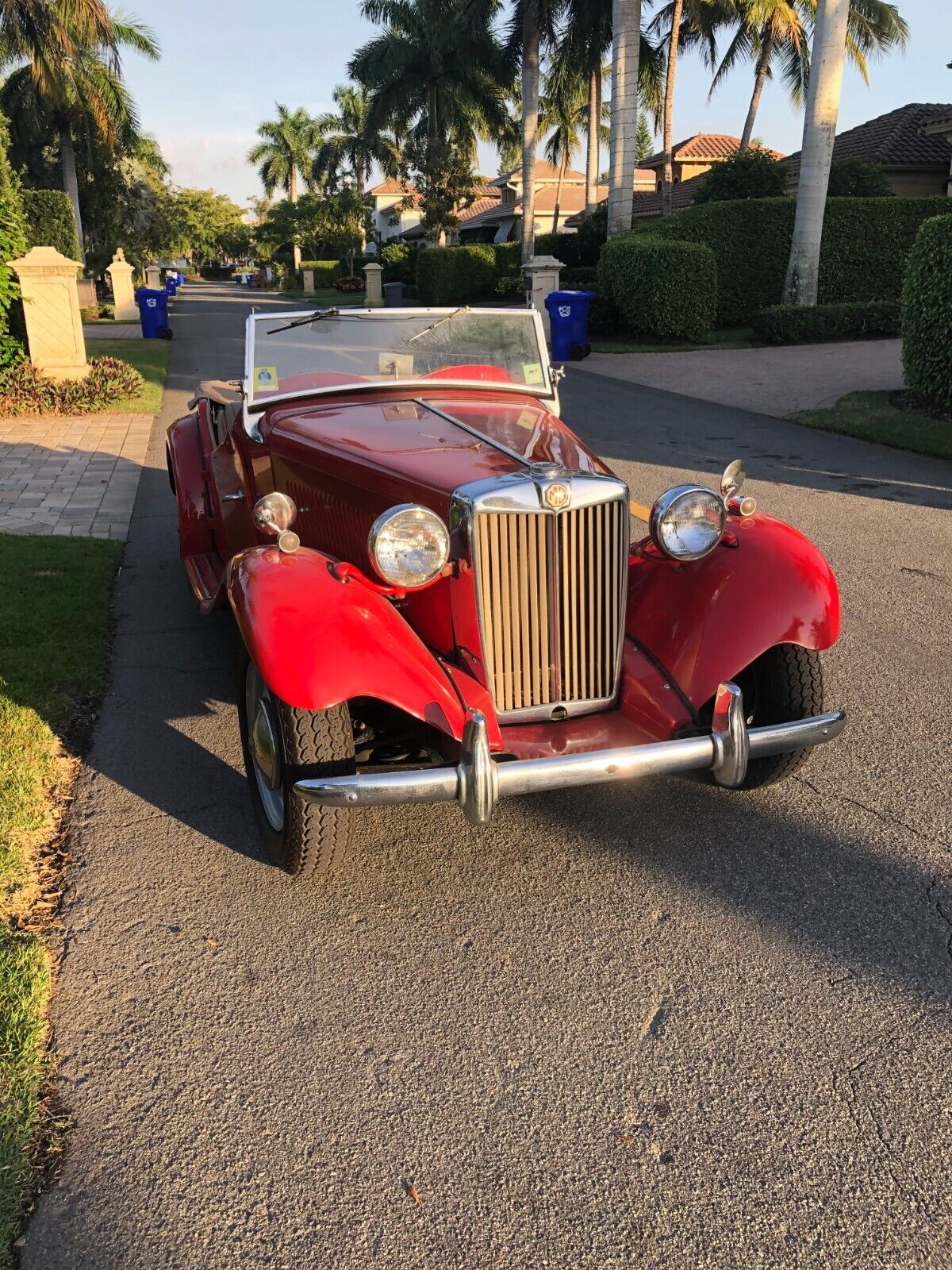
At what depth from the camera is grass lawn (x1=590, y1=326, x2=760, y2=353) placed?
60.8ft

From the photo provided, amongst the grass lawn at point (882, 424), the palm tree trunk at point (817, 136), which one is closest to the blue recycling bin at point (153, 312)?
the palm tree trunk at point (817, 136)

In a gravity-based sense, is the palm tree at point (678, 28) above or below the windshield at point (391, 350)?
above

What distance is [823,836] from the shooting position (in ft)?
10.8

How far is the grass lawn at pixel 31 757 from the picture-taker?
2.18 meters

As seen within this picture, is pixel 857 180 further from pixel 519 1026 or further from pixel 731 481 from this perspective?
pixel 519 1026

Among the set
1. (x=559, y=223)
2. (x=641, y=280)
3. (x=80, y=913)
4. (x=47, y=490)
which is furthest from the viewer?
(x=559, y=223)

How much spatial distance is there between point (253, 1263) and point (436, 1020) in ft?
2.49

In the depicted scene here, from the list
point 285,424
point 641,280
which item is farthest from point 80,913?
point 641,280

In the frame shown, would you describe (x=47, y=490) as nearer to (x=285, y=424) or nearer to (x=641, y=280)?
(x=285, y=424)

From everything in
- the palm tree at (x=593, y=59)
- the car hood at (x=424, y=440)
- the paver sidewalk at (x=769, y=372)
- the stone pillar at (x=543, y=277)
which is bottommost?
the paver sidewalk at (x=769, y=372)

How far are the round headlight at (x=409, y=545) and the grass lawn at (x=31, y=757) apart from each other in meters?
1.49

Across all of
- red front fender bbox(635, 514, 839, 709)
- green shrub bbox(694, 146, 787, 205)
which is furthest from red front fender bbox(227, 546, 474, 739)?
green shrub bbox(694, 146, 787, 205)

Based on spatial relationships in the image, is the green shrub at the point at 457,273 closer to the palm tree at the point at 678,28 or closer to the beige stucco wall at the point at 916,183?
the palm tree at the point at 678,28

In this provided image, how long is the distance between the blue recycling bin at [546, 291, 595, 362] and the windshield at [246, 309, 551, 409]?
13.4m
